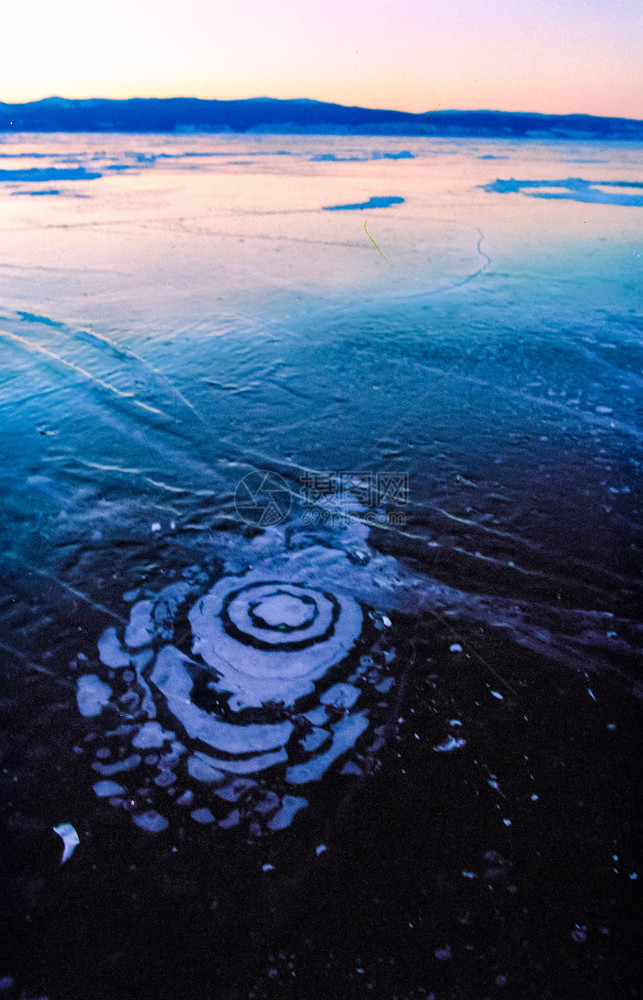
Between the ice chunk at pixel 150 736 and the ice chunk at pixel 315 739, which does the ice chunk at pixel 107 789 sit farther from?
the ice chunk at pixel 315 739

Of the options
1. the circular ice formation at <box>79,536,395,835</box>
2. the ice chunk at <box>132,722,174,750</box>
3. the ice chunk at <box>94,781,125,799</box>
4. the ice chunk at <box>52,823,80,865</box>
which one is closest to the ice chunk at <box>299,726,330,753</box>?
the circular ice formation at <box>79,536,395,835</box>

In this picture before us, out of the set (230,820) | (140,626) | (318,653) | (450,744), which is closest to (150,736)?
(230,820)

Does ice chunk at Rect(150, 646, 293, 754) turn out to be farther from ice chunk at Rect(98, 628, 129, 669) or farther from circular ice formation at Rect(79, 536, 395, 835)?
ice chunk at Rect(98, 628, 129, 669)

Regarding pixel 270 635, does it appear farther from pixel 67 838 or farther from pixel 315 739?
pixel 67 838

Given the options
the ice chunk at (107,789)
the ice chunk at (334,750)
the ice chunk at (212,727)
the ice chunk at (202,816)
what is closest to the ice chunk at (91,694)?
the ice chunk at (212,727)

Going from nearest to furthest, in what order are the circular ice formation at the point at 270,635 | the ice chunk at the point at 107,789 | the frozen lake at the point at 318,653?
1. the frozen lake at the point at 318,653
2. the ice chunk at the point at 107,789
3. the circular ice formation at the point at 270,635

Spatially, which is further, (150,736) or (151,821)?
(150,736)

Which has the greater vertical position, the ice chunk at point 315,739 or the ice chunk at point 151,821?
the ice chunk at point 315,739

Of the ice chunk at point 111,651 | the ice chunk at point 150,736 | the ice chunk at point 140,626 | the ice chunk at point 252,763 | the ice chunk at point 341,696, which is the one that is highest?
the ice chunk at point 140,626
